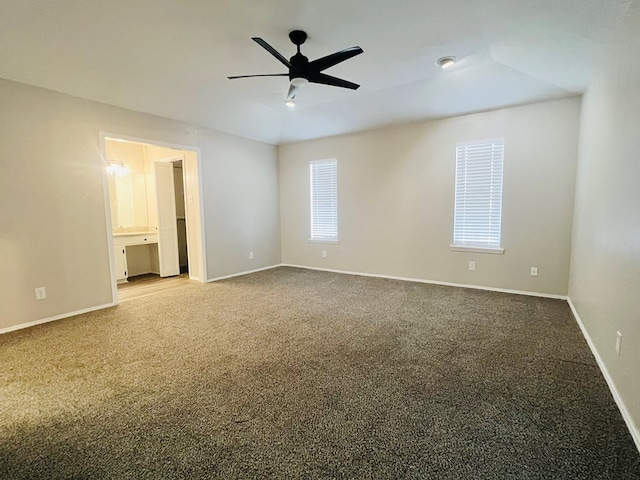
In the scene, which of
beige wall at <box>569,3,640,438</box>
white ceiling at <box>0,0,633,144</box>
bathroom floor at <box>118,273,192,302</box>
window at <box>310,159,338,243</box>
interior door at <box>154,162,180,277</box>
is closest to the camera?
beige wall at <box>569,3,640,438</box>

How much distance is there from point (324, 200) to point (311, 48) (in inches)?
127

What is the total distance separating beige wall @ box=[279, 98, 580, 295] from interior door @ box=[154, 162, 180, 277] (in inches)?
86.7

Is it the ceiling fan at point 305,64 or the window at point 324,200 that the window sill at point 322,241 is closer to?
the window at point 324,200

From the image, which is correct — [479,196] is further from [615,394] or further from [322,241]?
[615,394]

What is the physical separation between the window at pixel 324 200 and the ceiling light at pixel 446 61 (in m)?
2.69

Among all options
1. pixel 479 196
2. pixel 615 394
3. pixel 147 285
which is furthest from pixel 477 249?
pixel 147 285

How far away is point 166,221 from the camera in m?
5.80

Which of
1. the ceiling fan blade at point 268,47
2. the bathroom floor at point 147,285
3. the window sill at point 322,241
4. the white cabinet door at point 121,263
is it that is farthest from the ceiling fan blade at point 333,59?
the white cabinet door at point 121,263

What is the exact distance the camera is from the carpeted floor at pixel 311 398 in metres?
1.47

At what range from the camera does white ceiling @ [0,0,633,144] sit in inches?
92.7

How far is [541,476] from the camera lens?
1.37m

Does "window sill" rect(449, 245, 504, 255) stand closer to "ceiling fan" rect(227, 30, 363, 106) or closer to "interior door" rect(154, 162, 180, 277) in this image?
"ceiling fan" rect(227, 30, 363, 106)

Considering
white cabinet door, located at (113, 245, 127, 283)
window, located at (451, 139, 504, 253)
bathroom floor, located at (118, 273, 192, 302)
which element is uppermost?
window, located at (451, 139, 504, 253)

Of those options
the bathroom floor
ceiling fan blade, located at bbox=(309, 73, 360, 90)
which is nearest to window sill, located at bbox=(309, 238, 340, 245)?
the bathroom floor
